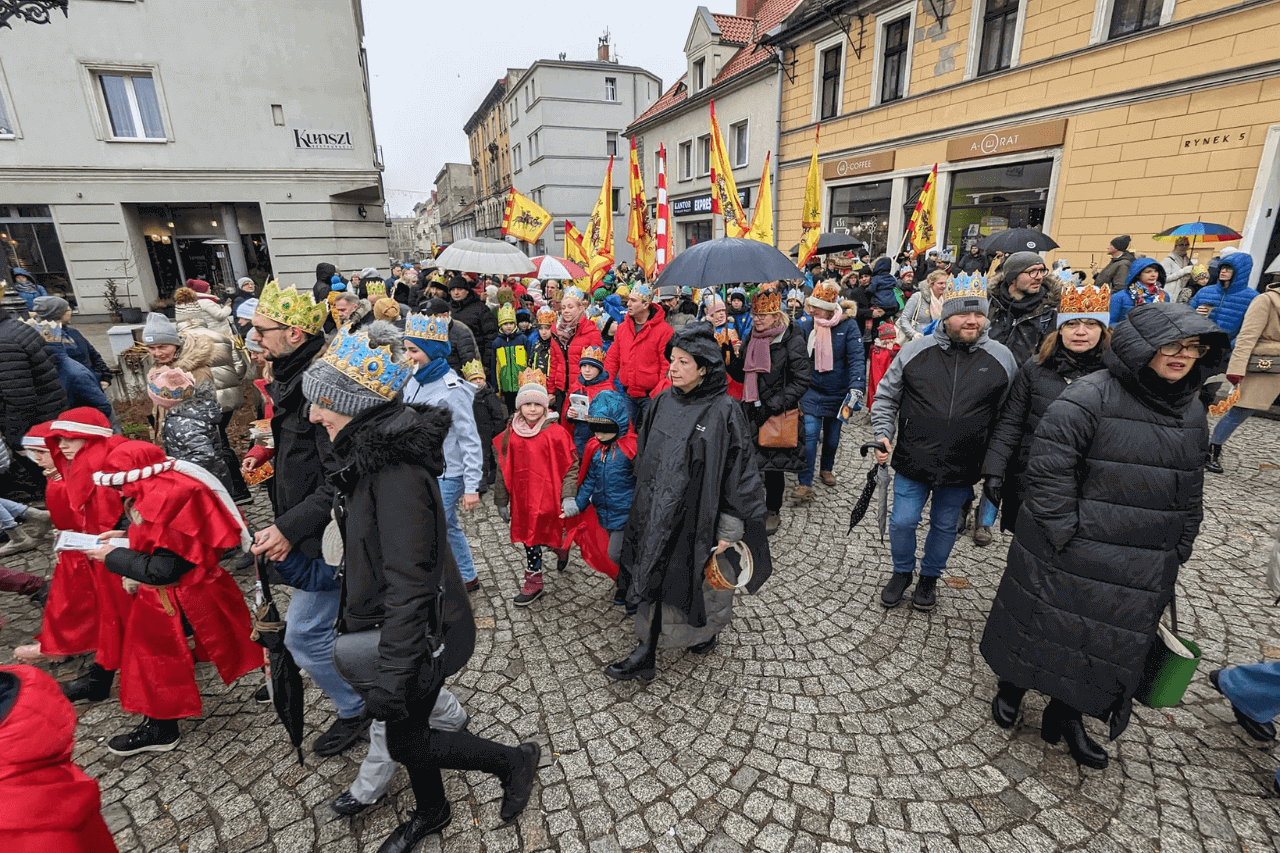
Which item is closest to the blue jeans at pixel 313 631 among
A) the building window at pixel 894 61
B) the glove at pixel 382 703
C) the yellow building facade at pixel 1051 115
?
the glove at pixel 382 703

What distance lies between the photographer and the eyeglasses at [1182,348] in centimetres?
221

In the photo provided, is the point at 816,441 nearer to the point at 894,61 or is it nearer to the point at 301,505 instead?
the point at 301,505

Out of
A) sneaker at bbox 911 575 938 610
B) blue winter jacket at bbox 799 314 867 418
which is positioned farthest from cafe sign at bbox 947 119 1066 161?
sneaker at bbox 911 575 938 610

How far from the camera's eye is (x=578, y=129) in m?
38.8

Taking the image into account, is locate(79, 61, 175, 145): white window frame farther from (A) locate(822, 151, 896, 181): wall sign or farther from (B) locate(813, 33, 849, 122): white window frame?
(A) locate(822, 151, 896, 181): wall sign

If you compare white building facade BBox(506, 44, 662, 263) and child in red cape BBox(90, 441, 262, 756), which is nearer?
child in red cape BBox(90, 441, 262, 756)

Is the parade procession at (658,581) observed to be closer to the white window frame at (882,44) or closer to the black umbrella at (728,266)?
the black umbrella at (728,266)

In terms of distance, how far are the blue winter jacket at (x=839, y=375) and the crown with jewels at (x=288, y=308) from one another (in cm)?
403

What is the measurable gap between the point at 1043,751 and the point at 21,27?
21759 millimetres

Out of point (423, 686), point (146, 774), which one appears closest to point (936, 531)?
point (423, 686)

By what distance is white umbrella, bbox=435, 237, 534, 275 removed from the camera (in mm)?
7227

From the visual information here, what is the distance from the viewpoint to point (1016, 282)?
4410 mm

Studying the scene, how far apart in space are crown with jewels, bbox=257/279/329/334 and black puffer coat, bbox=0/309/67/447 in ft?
11.3

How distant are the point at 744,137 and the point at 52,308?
67.8ft
